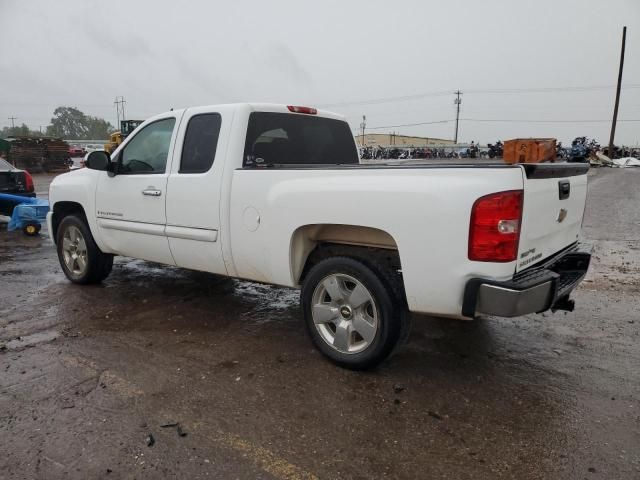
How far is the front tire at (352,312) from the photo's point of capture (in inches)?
125

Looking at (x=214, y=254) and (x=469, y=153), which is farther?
(x=469, y=153)

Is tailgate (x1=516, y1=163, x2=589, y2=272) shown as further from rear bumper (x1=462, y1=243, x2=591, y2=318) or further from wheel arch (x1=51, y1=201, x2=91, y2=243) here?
wheel arch (x1=51, y1=201, x2=91, y2=243)

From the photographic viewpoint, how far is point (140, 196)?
4.57 m

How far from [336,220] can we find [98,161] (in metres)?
2.83

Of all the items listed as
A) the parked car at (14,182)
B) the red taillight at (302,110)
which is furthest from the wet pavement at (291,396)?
the parked car at (14,182)

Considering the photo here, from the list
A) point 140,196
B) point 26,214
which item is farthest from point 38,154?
point 140,196

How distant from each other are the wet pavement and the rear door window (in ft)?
4.66

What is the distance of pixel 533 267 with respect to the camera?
307 centimetres

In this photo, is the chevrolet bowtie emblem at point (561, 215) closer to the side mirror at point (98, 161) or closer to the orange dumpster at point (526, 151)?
the orange dumpster at point (526, 151)

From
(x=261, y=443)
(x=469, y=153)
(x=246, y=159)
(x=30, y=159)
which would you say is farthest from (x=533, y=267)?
(x=469, y=153)

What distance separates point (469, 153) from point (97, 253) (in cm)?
4458

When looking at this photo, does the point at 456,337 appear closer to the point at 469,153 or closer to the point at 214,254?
the point at 214,254

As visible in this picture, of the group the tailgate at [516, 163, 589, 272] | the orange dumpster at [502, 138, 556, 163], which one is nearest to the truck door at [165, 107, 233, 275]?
the orange dumpster at [502, 138, 556, 163]

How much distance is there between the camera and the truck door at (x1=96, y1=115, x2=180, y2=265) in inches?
174
